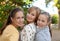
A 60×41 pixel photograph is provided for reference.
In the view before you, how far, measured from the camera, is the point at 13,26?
3.43 metres

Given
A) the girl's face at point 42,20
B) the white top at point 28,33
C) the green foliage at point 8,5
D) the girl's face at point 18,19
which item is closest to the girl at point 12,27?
the girl's face at point 18,19

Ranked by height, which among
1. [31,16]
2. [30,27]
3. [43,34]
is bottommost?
[43,34]

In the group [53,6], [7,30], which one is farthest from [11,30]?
[53,6]

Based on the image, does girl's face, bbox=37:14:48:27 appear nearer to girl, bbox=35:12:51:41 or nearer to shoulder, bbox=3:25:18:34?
girl, bbox=35:12:51:41

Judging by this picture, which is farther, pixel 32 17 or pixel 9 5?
pixel 9 5

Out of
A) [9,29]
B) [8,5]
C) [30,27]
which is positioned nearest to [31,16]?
[30,27]

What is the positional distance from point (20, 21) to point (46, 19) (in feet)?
1.37

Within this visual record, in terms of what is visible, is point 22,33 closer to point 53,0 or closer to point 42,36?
point 42,36

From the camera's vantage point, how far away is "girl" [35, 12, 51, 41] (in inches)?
142

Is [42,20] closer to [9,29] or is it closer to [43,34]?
[43,34]

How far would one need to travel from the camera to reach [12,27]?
3.39 meters

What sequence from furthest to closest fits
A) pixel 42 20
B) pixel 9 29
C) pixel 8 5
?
pixel 8 5
pixel 42 20
pixel 9 29

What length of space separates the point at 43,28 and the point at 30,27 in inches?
8.2

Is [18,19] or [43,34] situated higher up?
[18,19]
